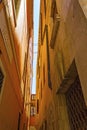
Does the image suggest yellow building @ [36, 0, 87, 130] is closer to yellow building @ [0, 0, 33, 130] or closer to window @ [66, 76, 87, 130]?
window @ [66, 76, 87, 130]

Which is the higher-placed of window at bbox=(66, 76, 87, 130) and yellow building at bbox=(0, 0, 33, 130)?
yellow building at bbox=(0, 0, 33, 130)

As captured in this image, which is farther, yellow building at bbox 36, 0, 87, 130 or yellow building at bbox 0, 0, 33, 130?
yellow building at bbox 0, 0, 33, 130

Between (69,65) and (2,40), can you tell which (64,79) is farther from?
(2,40)

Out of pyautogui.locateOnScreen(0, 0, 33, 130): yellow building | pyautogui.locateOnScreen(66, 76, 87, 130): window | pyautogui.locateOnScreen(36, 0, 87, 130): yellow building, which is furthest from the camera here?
pyautogui.locateOnScreen(0, 0, 33, 130): yellow building

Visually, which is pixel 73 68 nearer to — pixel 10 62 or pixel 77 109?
pixel 77 109

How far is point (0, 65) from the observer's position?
10.5 ft

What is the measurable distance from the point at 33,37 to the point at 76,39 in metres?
10.9

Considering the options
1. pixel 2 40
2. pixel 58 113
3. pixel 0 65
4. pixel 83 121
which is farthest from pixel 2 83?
pixel 83 121

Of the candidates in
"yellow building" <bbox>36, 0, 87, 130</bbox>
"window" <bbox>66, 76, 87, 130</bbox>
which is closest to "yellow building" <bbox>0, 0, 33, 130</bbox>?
"yellow building" <bbox>36, 0, 87, 130</bbox>

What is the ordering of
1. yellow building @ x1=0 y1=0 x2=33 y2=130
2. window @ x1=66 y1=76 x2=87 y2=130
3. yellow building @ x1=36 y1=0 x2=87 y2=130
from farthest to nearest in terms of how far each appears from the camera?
yellow building @ x1=0 y1=0 x2=33 y2=130 < window @ x1=66 y1=76 x2=87 y2=130 < yellow building @ x1=36 y1=0 x2=87 y2=130

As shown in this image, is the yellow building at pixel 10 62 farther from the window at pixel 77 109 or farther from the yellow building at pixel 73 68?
the window at pixel 77 109

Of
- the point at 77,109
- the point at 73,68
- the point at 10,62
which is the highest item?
the point at 10,62

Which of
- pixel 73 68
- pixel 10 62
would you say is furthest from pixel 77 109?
pixel 10 62

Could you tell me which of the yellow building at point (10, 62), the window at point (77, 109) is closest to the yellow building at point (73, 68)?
the window at point (77, 109)
